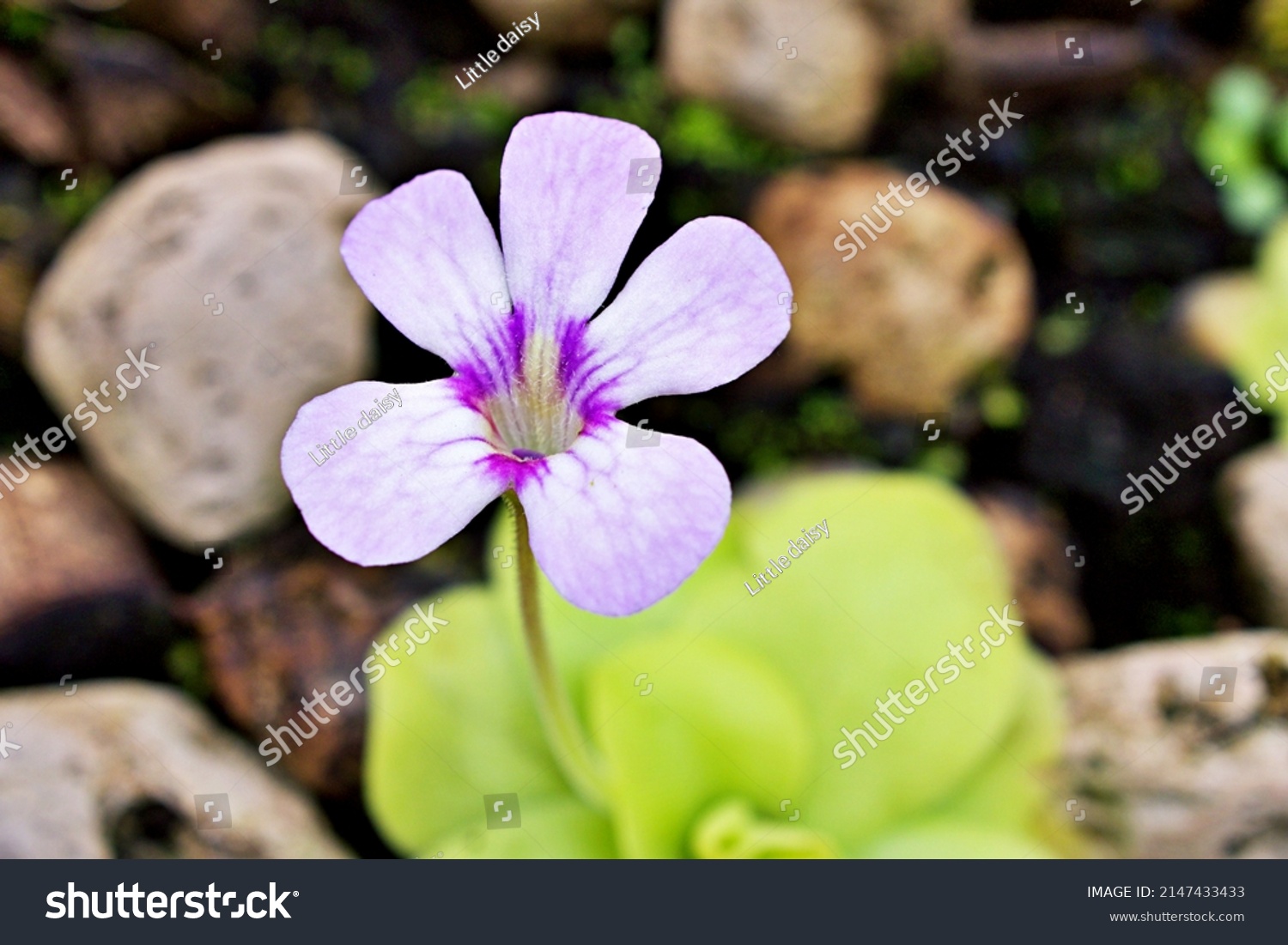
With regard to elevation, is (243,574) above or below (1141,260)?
above

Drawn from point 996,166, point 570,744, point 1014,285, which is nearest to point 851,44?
point 996,166

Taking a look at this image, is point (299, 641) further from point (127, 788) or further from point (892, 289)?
point (892, 289)

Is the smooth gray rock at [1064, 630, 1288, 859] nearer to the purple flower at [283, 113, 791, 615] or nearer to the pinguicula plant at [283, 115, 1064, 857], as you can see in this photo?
the pinguicula plant at [283, 115, 1064, 857]

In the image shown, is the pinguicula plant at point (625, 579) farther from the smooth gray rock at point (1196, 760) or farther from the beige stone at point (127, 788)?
the beige stone at point (127, 788)

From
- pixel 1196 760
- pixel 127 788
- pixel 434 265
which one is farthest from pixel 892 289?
pixel 127 788

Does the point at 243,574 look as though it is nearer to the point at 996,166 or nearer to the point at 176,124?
the point at 176,124
